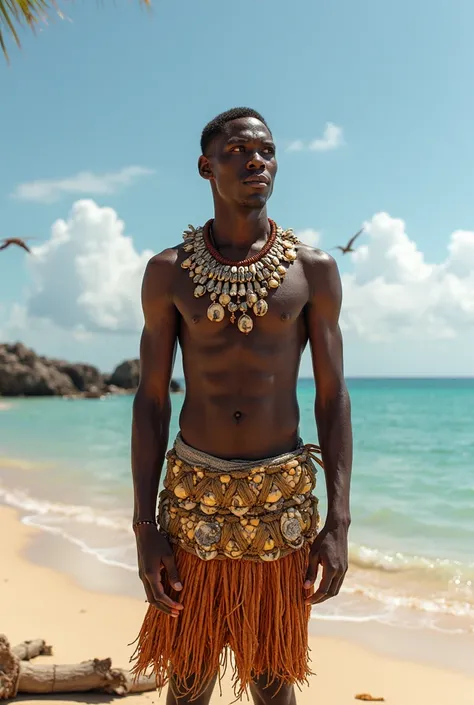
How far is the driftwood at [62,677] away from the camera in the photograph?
3.38 meters

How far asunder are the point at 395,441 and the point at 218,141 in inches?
737

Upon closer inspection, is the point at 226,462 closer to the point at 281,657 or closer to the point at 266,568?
the point at 266,568

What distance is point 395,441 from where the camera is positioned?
798 inches

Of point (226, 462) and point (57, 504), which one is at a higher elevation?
point (226, 462)

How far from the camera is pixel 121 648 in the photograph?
448 cm

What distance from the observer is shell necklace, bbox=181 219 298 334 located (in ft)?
7.73

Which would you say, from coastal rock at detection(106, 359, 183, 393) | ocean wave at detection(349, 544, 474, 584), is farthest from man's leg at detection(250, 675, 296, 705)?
coastal rock at detection(106, 359, 183, 393)

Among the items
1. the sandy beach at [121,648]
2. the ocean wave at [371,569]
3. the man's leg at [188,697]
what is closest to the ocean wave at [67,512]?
the ocean wave at [371,569]

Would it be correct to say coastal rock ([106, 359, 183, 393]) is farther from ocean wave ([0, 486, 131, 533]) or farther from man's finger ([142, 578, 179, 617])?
man's finger ([142, 578, 179, 617])

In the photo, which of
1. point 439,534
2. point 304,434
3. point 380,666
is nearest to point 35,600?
→ point 380,666

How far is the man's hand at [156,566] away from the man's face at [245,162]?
114 cm

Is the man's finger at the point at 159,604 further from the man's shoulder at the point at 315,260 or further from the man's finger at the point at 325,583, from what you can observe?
the man's shoulder at the point at 315,260

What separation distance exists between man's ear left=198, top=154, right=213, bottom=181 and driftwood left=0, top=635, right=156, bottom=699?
2.37 m

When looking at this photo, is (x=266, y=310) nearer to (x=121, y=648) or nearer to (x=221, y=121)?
(x=221, y=121)
